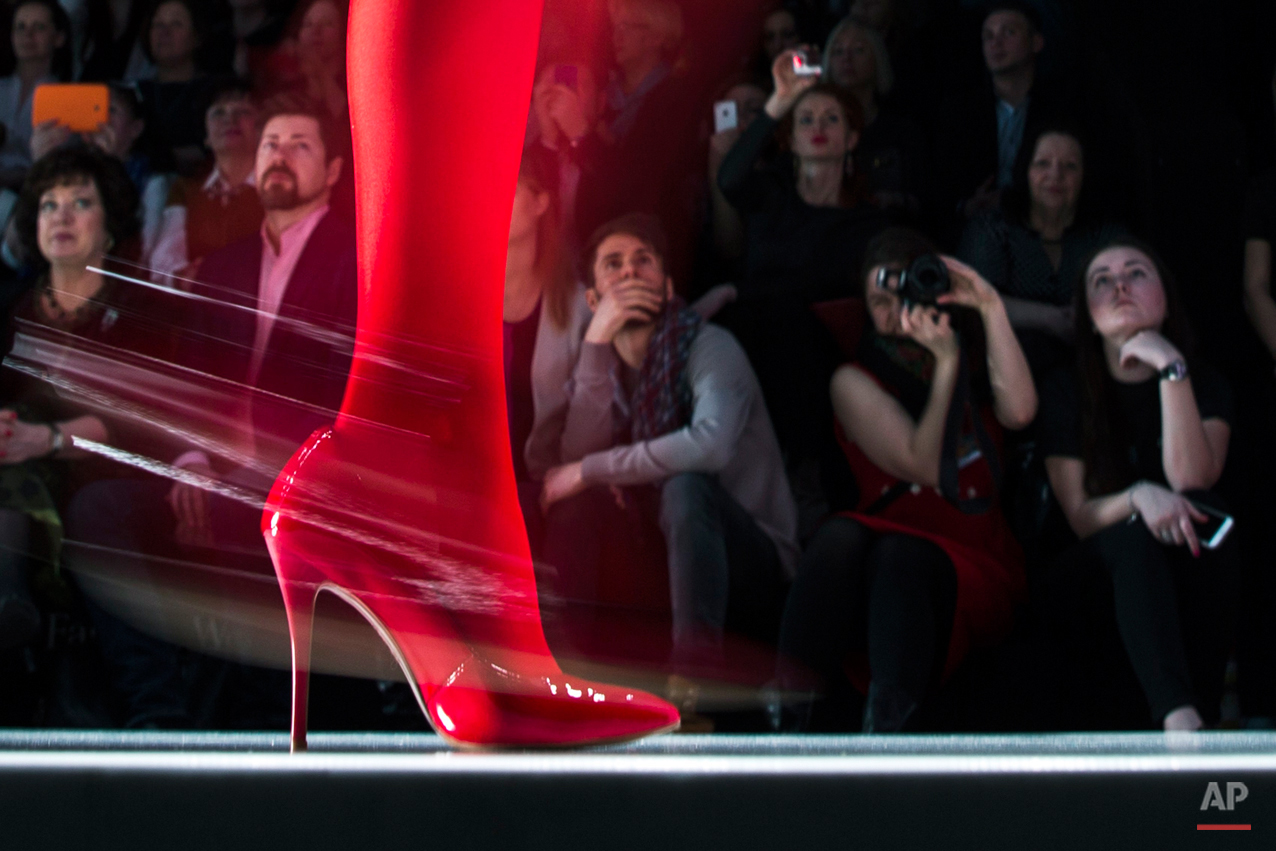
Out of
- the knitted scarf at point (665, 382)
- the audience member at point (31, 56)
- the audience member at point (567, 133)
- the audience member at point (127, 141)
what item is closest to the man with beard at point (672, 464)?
the knitted scarf at point (665, 382)

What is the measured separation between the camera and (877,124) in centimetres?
153

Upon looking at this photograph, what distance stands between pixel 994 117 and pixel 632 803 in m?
1.35

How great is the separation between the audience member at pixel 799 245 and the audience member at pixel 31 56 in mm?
998

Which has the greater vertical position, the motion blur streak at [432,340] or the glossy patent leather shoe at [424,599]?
the motion blur streak at [432,340]

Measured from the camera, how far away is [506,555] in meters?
0.54

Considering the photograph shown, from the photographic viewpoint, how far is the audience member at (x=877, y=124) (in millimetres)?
1496

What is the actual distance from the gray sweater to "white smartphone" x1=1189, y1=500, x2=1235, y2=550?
40cm

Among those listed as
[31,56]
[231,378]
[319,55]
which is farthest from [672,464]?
[31,56]

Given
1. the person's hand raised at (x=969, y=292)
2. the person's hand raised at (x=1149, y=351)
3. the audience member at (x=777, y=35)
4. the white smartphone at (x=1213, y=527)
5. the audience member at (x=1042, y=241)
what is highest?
the audience member at (x=777, y=35)

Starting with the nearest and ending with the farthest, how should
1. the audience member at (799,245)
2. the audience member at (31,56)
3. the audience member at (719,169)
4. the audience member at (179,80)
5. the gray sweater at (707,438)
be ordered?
the gray sweater at (707,438)
the audience member at (799,245)
the audience member at (719,169)
the audience member at (179,80)
the audience member at (31,56)

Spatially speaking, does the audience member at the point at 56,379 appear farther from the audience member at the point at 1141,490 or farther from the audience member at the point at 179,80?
the audience member at the point at 1141,490

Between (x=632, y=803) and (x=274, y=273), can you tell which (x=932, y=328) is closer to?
(x=274, y=273)

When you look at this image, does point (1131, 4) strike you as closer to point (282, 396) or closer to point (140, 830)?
point (282, 396)

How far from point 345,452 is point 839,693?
76 centimetres
